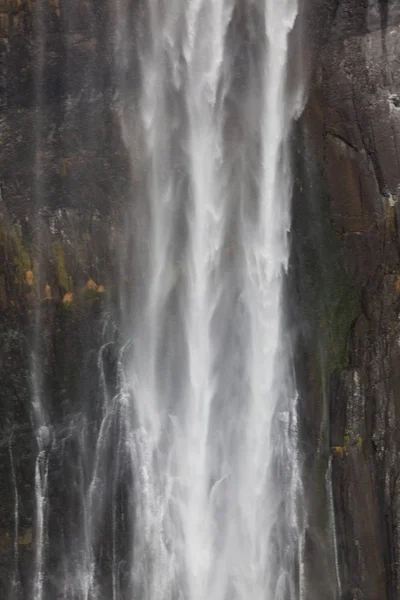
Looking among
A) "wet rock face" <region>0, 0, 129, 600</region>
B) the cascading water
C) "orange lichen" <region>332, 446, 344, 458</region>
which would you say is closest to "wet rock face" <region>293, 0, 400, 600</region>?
"orange lichen" <region>332, 446, 344, 458</region>

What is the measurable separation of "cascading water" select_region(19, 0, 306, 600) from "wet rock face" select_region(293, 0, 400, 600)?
0.67m

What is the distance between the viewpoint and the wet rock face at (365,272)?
10945mm

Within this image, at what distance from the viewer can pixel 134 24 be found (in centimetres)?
1138

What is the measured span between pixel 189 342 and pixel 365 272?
2.85 metres

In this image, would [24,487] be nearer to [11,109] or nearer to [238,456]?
[238,456]

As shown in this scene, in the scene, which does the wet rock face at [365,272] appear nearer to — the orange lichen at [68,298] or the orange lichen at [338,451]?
the orange lichen at [338,451]

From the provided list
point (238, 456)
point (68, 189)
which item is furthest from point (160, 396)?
point (68, 189)

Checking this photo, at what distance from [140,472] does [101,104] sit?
5629 mm

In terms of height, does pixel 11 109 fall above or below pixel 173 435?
above

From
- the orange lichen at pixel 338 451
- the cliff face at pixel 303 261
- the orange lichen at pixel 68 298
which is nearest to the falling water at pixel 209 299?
the cliff face at pixel 303 261

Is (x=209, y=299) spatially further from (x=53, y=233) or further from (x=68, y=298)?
(x=53, y=233)

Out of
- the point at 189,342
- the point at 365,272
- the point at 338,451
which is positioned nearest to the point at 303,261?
the point at 365,272

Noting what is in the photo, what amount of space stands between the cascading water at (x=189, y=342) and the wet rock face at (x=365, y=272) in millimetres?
673

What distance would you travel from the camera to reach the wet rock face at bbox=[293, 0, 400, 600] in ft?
35.9
